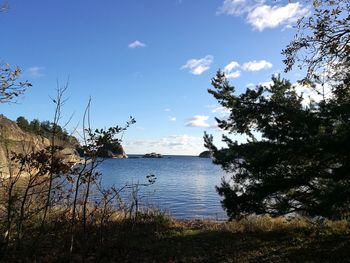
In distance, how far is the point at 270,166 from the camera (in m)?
9.52

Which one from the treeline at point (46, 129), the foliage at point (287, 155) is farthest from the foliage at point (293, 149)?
the treeline at point (46, 129)

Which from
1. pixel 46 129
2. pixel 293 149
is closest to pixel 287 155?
pixel 293 149

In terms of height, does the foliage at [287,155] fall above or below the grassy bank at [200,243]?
above

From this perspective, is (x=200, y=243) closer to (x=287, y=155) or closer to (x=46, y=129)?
(x=287, y=155)

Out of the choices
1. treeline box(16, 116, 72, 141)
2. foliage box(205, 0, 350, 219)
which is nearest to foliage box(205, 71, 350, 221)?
foliage box(205, 0, 350, 219)

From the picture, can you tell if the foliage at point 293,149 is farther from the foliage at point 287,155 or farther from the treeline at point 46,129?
the treeline at point 46,129

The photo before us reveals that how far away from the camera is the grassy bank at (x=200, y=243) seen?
7.79 m

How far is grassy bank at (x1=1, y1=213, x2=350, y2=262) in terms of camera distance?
7793 millimetres

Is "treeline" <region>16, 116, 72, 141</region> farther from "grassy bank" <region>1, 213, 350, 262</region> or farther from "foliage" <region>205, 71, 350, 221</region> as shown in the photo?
"foliage" <region>205, 71, 350, 221</region>

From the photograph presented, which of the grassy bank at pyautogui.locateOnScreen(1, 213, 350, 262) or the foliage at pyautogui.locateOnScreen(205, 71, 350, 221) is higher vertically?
the foliage at pyautogui.locateOnScreen(205, 71, 350, 221)

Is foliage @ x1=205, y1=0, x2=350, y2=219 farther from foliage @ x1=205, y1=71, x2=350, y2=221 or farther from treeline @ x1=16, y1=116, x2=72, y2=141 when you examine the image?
treeline @ x1=16, y1=116, x2=72, y2=141

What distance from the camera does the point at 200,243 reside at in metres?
9.53

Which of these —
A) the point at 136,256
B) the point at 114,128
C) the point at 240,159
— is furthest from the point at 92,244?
the point at 240,159

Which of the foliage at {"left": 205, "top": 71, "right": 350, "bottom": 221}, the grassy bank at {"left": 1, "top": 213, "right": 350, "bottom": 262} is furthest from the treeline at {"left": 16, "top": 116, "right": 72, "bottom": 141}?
the foliage at {"left": 205, "top": 71, "right": 350, "bottom": 221}
